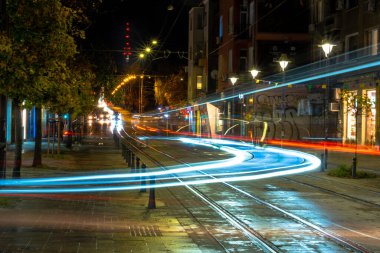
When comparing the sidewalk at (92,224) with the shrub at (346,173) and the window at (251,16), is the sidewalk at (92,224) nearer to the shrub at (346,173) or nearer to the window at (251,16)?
the shrub at (346,173)

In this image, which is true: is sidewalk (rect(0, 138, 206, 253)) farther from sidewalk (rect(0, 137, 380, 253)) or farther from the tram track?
the tram track

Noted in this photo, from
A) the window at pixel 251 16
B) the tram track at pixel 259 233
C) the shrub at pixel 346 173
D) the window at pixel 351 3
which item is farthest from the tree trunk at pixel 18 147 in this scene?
the window at pixel 251 16

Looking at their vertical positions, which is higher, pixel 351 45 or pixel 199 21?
pixel 199 21

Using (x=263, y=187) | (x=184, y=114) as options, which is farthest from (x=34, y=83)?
(x=184, y=114)

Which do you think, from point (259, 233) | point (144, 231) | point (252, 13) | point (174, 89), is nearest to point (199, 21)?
point (174, 89)

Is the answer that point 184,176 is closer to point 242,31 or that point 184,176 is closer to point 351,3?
point 351,3

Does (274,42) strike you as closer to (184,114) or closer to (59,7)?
(184,114)

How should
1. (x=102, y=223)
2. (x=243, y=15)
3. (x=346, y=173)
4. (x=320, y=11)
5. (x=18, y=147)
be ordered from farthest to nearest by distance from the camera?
1. (x=243, y=15)
2. (x=320, y=11)
3. (x=346, y=173)
4. (x=18, y=147)
5. (x=102, y=223)

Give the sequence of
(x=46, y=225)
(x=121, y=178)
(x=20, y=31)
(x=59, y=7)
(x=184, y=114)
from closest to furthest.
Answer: (x=46, y=225) < (x=20, y=31) < (x=59, y=7) < (x=121, y=178) < (x=184, y=114)

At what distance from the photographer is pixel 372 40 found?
Result: 3497 centimetres

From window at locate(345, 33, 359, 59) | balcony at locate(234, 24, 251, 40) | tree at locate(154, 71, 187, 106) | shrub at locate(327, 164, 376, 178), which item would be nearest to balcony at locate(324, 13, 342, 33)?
window at locate(345, 33, 359, 59)

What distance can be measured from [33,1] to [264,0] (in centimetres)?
4422

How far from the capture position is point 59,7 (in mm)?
13328

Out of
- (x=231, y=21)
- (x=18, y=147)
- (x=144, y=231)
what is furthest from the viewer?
(x=231, y=21)
